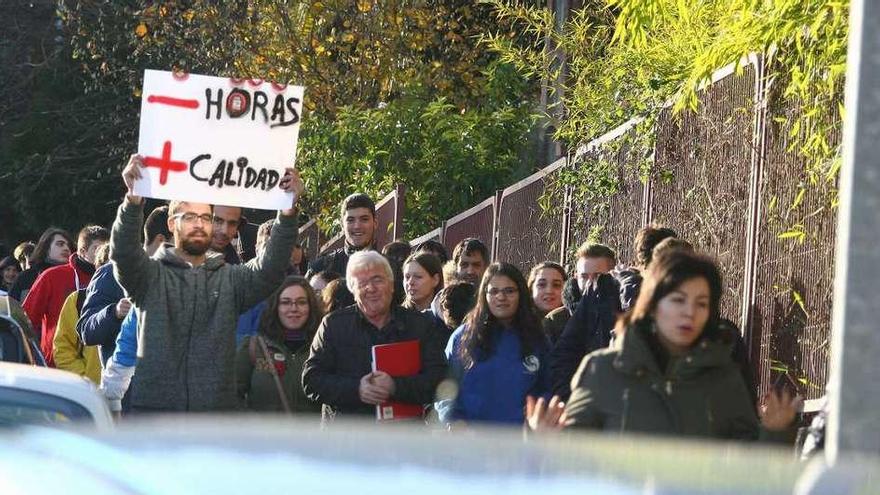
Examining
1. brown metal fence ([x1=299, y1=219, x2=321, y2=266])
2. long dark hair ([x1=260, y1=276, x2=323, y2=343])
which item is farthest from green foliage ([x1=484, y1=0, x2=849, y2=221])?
brown metal fence ([x1=299, y1=219, x2=321, y2=266])

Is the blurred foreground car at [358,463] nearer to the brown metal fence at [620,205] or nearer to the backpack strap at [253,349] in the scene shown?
the backpack strap at [253,349]

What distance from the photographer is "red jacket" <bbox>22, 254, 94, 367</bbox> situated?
43.5 feet

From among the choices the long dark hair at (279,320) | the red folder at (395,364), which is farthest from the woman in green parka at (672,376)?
the long dark hair at (279,320)

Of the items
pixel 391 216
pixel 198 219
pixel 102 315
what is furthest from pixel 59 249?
pixel 198 219

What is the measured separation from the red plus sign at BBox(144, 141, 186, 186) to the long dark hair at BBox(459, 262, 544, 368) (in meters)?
1.71

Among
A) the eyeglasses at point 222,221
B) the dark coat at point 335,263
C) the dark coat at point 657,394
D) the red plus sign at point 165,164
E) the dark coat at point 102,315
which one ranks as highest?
the red plus sign at point 165,164

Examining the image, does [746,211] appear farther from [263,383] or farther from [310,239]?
[310,239]

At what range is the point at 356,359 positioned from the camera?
29.9ft

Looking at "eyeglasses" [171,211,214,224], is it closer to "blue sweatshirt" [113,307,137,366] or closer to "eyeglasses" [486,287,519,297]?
"blue sweatshirt" [113,307,137,366]

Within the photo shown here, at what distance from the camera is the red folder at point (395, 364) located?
897 cm

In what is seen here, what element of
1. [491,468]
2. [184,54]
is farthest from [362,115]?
[491,468]

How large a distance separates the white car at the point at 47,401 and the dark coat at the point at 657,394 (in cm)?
157

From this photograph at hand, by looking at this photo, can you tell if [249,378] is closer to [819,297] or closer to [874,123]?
[819,297]

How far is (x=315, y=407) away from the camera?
9.57 meters
